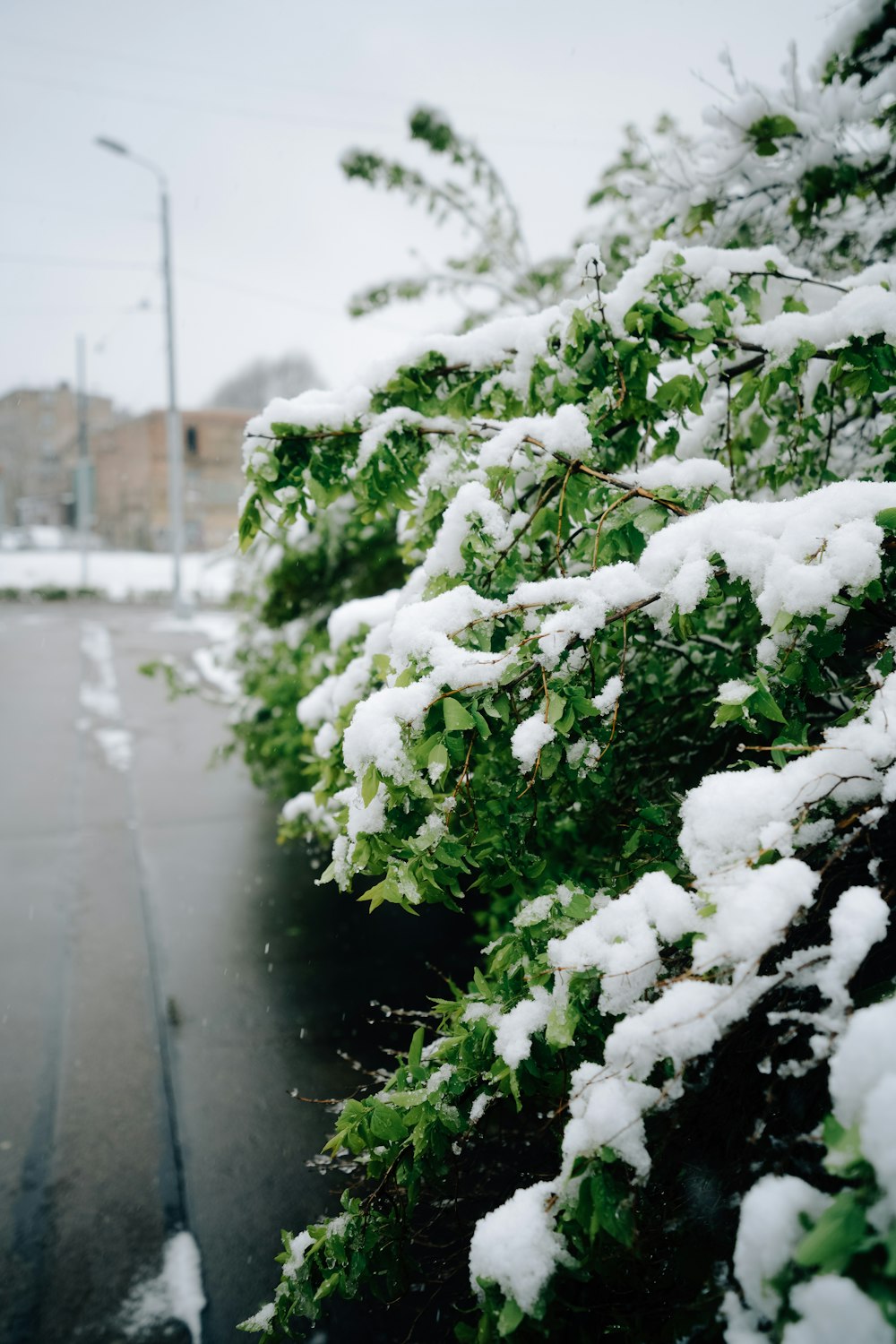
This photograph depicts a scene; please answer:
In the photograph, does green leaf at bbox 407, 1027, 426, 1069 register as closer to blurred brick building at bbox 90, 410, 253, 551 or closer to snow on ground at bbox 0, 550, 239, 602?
snow on ground at bbox 0, 550, 239, 602

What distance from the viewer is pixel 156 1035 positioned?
13.4ft

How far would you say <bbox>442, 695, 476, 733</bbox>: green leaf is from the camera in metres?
1.31

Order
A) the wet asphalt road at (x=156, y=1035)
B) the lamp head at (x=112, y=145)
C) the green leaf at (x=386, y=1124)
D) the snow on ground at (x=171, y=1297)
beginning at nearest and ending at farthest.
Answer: the green leaf at (x=386, y=1124), the snow on ground at (x=171, y=1297), the wet asphalt road at (x=156, y=1035), the lamp head at (x=112, y=145)

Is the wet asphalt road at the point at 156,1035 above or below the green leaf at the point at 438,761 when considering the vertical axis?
below

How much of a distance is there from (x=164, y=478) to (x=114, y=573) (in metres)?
10.6

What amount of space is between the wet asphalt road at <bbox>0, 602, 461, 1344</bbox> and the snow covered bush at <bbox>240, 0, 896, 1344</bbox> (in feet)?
3.85

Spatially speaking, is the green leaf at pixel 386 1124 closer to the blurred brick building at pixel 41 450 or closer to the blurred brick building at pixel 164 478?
the blurred brick building at pixel 164 478

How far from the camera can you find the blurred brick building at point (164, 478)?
4078cm

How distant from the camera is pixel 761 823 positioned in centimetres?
127

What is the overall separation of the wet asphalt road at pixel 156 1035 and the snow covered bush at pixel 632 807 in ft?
3.85

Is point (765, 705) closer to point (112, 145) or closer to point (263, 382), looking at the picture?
point (112, 145)

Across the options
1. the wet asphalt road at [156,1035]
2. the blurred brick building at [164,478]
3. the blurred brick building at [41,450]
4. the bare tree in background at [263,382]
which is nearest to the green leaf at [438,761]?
the wet asphalt road at [156,1035]

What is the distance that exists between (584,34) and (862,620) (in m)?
5.68

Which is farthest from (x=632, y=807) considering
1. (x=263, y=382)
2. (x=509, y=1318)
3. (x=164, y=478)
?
(x=263, y=382)
